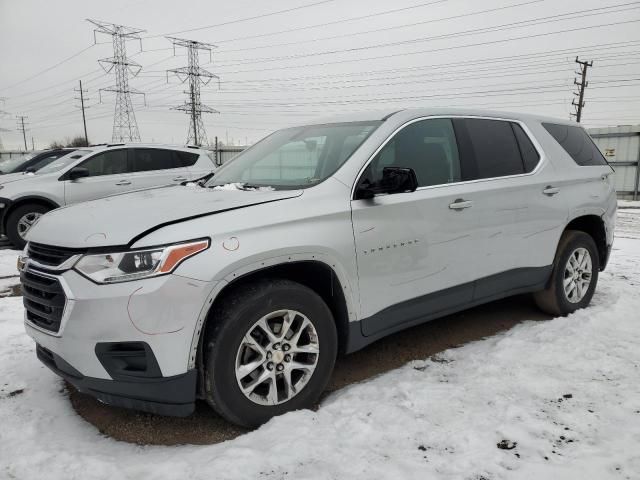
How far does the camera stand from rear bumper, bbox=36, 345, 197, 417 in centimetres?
250

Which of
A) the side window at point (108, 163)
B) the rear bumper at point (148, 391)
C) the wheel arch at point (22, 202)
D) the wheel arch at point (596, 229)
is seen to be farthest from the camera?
the side window at point (108, 163)

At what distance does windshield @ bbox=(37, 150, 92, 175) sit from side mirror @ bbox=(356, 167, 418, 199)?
24.4 ft

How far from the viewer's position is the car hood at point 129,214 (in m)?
2.53

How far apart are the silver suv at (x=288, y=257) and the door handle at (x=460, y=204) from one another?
1cm

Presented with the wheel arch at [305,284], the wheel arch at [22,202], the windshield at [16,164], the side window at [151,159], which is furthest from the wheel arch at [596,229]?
the windshield at [16,164]

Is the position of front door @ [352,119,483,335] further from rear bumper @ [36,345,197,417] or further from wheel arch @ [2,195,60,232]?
wheel arch @ [2,195,60,232]

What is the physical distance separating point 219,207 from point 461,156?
6.45 ft

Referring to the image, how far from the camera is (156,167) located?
30.7ft

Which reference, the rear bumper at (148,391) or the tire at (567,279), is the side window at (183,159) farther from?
the rear bumper at (148,391)

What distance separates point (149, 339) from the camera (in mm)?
2420

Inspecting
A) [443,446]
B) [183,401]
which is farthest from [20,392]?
[443,446]

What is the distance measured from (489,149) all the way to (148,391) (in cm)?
303

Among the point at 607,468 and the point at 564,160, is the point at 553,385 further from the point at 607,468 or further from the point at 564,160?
the point at 564,160

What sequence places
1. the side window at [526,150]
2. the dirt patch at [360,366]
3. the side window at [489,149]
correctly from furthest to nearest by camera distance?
the side window at [526,150]
the side window at [489,149]
the dirt patch at [360,366]
